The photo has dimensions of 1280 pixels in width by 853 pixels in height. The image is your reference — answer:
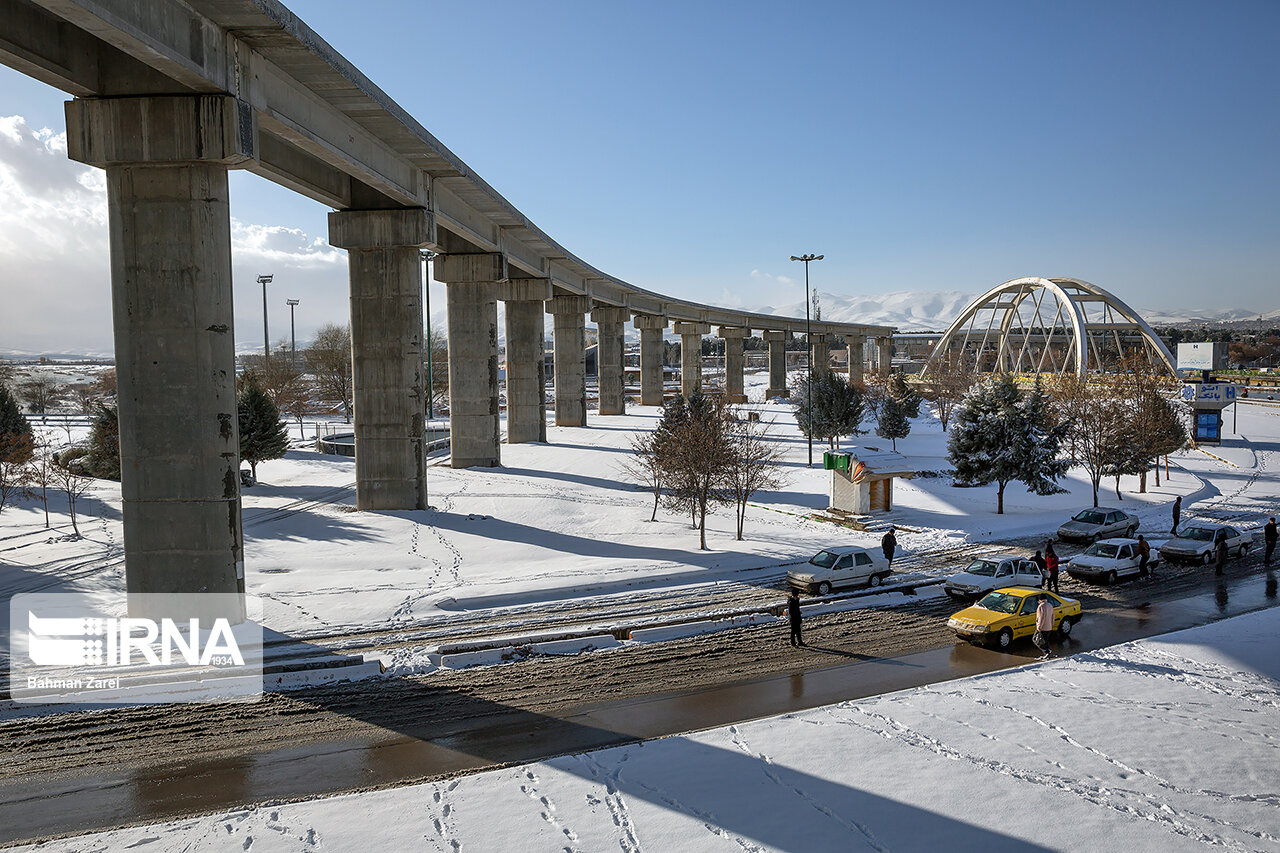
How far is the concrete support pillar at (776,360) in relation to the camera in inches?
3949

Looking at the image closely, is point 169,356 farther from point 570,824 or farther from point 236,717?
point 570,824

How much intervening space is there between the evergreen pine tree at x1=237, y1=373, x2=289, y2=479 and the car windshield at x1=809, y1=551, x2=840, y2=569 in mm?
23725

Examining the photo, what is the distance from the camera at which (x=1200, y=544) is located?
→ 24.3 metres

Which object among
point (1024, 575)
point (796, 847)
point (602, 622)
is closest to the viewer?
point (796, 847)

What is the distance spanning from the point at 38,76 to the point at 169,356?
17.4 ft

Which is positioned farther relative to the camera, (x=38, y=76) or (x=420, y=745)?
(x=38, y=76)

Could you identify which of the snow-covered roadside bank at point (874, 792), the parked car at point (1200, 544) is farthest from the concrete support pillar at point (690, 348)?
the snow-covered roadside bank at point (874, 792)

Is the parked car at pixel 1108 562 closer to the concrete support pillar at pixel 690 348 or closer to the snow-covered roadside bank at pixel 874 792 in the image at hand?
the snow-covered roadside bank at pixel 874 792

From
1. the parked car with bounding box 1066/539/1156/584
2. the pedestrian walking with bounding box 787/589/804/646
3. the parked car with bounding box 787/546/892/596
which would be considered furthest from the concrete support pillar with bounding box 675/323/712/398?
the pedestrian walking with bounding box 787/589/804/646

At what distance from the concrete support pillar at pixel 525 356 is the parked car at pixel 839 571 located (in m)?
29.7

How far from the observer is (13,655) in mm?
15117

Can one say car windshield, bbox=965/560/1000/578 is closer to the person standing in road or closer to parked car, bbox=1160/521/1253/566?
the person standing in road

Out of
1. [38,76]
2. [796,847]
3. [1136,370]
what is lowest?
[796,847]

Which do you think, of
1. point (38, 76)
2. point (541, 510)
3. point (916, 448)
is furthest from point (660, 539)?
point (916, 448)
